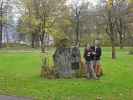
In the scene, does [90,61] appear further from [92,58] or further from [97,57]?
[97,57]

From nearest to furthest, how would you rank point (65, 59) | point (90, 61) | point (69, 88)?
point (69, 88), point (90, 61), point (65, 59)

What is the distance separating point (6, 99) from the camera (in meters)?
13.8

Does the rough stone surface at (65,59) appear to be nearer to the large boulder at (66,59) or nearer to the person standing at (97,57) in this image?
the large boulder at (66,59)

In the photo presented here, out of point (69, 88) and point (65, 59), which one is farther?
point (65, 59)

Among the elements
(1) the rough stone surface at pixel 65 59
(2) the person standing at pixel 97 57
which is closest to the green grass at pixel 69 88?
(2) the person standing at pixel 97 57

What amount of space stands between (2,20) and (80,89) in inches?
2783

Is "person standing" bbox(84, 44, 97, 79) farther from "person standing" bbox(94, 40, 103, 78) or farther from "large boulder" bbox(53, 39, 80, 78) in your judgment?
"large boulder" bbox(53, 39, 80, 78)

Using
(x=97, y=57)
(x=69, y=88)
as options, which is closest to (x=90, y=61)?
(x=97, y=57)

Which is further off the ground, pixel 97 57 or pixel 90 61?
pixel 97 57

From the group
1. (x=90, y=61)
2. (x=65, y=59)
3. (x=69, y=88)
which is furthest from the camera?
(x=65, y=59)

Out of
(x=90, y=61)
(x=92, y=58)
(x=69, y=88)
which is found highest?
(x=92, y=58)

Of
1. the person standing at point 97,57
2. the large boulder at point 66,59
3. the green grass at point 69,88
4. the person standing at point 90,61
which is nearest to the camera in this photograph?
the green grass at point 69,88

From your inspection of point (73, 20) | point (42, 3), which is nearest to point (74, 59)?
point (42, 3)

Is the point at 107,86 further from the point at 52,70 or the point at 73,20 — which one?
the point at 73,20
